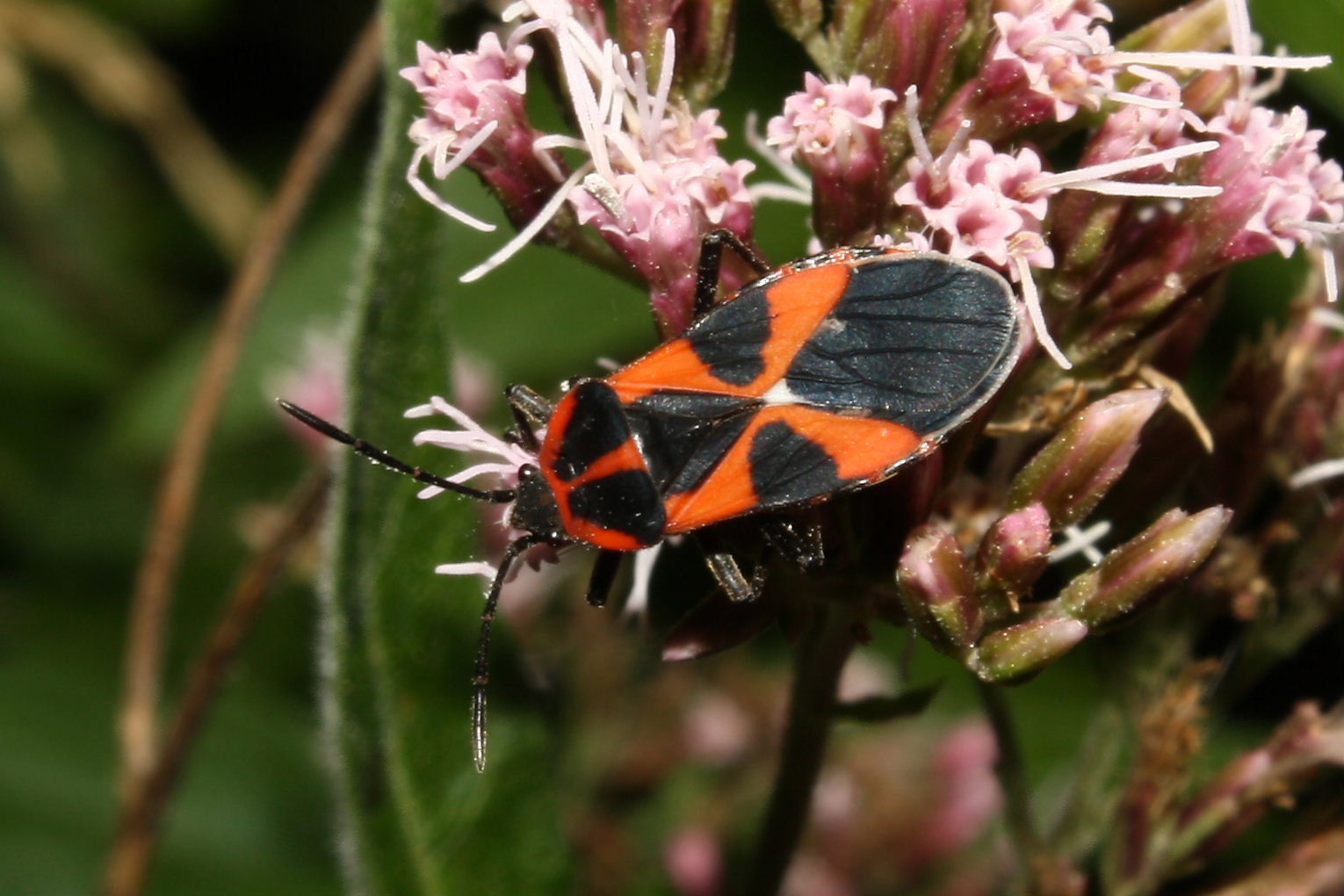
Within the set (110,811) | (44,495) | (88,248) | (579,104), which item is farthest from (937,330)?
(88,248)

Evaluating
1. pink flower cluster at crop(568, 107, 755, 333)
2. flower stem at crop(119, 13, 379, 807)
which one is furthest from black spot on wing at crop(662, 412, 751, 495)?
flower stem at crop(119, 13, 379, 807)

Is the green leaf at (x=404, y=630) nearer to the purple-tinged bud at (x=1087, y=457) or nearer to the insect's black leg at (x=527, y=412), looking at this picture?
the insect's black leg at (x=527, y=412)

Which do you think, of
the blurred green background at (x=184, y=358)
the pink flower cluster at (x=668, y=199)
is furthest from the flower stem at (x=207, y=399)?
the pink flower cluster at (x=668, y=199)

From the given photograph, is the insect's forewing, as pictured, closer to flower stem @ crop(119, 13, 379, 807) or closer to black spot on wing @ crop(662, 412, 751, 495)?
black spot on wing @ crop(662, 412, 751, 495)

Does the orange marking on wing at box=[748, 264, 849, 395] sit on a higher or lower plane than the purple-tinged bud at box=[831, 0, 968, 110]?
lower

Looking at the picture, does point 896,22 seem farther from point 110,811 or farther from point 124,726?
point 110,811

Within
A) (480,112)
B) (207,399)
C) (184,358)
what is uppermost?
(480,112)

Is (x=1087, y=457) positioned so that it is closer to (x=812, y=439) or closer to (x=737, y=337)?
(x=812, y=439)

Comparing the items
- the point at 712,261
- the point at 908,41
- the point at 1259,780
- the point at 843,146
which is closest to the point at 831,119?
the point at 843,146
